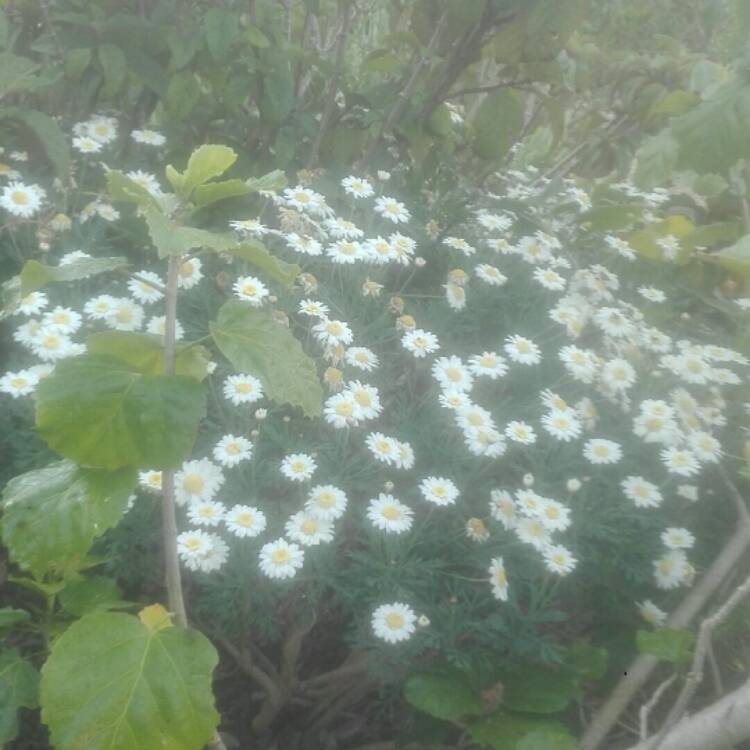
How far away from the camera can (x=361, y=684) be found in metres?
1.54

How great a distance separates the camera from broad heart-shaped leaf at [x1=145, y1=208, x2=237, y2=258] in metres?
0.82

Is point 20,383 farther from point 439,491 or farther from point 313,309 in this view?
point 439,491

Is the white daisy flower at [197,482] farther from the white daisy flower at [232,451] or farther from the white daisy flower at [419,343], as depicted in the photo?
the white daisy flower at [419,343]

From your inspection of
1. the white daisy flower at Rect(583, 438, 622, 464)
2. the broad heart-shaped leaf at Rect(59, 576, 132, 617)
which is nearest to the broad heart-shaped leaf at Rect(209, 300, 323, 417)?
the broad heart-shaped leaf at Rect(59, 576, 132, 617)

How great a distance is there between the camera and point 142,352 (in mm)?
958

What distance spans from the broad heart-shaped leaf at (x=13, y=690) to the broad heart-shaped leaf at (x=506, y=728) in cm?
65

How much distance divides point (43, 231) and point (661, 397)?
126 cm

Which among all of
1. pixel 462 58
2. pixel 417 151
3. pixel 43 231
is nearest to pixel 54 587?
pixel 43 231

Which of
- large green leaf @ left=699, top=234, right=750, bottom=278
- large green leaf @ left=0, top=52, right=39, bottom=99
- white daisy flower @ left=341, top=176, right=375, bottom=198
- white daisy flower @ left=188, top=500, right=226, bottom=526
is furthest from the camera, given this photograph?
white daisy flower @ left=341, top=176, right=375, bottom=198

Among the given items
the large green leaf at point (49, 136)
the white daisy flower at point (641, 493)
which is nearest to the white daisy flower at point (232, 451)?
the white daisy flower at point (641, 493)

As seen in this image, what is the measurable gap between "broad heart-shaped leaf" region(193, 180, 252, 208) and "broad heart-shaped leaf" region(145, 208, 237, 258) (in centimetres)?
7

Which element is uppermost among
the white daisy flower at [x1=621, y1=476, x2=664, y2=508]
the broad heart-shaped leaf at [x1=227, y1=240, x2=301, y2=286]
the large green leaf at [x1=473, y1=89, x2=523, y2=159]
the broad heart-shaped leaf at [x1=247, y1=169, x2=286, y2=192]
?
the broad heart-shaped leaf at [x1=247, y1=169, x2=286, y2=192]

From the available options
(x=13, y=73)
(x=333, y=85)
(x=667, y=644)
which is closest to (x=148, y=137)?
(x=13, y=73)

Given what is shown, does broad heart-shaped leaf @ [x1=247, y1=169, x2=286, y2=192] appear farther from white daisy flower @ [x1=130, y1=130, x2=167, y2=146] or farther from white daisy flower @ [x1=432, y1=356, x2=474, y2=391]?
white daisy flower @ [x1=130, y1=130, x2=167, y2=146]
